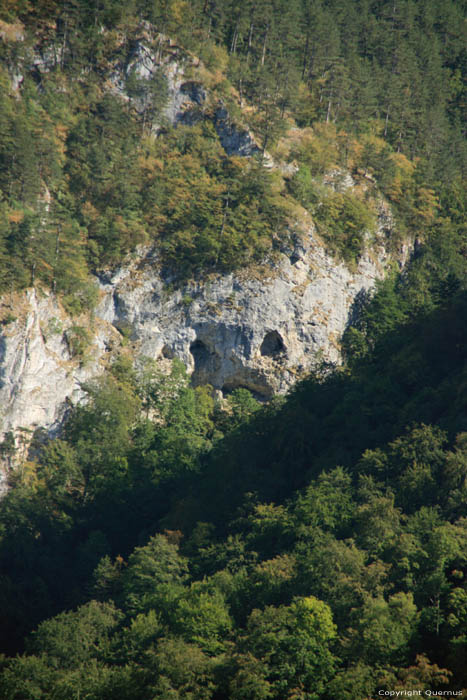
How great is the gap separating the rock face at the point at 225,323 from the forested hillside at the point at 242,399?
1.30m

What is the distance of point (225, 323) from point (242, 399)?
5.37 metres

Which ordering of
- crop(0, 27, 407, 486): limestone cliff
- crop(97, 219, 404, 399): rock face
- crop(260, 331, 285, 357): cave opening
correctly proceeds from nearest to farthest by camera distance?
crop(0, 27, 407, 486): limestone cliff < crop(97, 219, 404, 399): rock face < crop(260, 331, 285, 357): cave opening

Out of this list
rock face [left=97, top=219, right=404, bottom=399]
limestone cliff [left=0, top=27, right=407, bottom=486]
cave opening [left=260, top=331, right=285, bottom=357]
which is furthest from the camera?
cave opening [left=260, top=331, right=285, bottom=357]

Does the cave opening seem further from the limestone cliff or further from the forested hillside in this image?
the forested hillside

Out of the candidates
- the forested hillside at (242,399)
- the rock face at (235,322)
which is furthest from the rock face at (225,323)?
the forested hillside at (242,399)

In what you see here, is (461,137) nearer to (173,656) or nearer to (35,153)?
(35,153)

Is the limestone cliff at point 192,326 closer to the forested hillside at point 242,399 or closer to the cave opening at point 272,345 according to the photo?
the cave opening at point 272,345

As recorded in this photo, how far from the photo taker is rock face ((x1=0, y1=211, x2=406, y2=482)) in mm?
53125

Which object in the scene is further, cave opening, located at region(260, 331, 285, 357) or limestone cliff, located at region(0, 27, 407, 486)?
cave opening, located at region(260, 331, 285, 357)

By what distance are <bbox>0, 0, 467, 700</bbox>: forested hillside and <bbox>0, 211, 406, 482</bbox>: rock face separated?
130cm

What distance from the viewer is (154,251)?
5750cm

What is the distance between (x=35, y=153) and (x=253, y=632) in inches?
1440

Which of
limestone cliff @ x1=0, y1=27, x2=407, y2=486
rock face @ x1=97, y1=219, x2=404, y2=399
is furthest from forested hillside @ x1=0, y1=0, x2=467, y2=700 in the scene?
rock face @ x1=97, y1=219, x2=404, y2=399

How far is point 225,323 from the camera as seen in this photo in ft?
182
